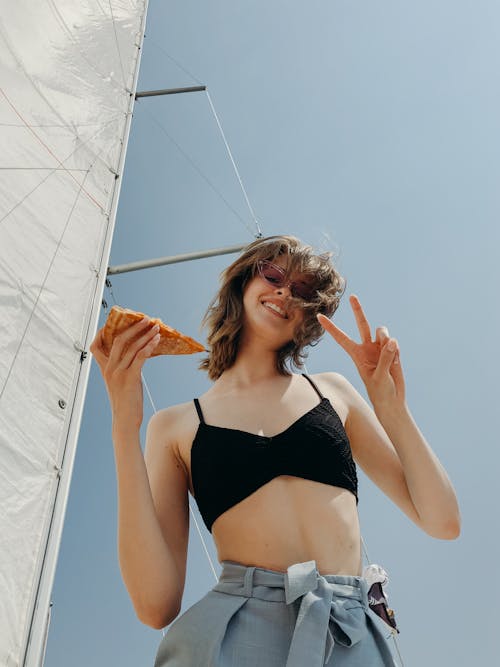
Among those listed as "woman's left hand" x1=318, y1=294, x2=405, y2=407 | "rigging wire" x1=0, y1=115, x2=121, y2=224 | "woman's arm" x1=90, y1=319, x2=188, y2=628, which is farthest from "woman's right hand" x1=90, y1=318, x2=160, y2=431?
"rigging wire" x1=0, y1=115, x2=121, y2=224

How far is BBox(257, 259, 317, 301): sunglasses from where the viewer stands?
205 cm

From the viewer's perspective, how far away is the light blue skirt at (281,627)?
131 cm

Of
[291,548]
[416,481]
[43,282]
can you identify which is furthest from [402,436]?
[43,282]

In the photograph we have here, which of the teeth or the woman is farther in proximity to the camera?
the teeth

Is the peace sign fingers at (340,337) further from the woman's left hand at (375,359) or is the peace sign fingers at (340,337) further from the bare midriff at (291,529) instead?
the bare midriff at (291,529)

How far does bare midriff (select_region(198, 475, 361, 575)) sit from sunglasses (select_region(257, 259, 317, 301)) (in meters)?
0.71

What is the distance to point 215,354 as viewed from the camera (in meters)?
2.20

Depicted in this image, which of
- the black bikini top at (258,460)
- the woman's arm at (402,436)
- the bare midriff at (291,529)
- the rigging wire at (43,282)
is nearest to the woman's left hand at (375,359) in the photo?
the woman's arm at (402,436)

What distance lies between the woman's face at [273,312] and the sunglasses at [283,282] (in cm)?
1

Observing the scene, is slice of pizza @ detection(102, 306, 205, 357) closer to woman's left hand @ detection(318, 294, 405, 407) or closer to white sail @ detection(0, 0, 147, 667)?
woman's left hand @ detection(318, 294, 405, 407)

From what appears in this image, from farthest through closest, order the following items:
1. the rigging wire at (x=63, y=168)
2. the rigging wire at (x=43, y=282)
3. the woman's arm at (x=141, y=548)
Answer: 1. the rigging wire at (x=63, y=168)
2. the rigging wire at (x=43, y=282)
3. the woman's arm at (x=141, y=548)

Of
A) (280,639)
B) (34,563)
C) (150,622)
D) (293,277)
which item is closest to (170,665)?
(150,622)

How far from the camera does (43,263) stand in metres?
2.57

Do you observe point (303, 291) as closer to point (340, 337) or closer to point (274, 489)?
point (340, 337)
